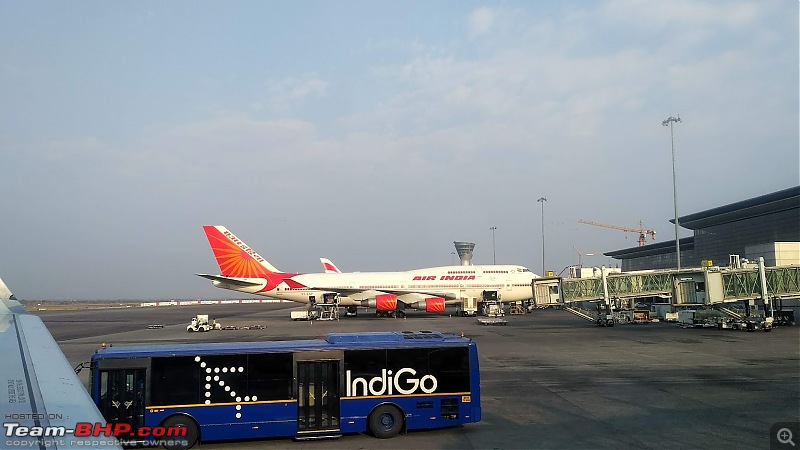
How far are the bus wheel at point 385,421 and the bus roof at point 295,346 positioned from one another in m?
1.53

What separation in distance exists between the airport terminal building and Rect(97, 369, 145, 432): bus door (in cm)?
5342

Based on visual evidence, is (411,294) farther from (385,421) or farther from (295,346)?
(295,346)

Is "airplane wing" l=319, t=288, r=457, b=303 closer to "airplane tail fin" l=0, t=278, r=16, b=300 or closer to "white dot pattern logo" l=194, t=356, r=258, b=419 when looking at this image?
"airplane tail fin" l=0, t=278, r=16, b=300

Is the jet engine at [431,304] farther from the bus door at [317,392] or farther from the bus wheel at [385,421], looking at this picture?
the bus door at [317,392]

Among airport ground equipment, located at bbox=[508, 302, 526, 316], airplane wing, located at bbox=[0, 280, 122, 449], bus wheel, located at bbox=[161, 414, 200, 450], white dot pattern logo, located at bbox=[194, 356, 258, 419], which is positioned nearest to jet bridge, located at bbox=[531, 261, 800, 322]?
airport ground equipment, located at bbox=[508, 302, 526, 316]

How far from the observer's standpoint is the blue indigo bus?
488 inches

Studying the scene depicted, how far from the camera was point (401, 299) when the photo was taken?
57469 millimetres

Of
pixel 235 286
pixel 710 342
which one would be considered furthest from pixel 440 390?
pixel 235 286

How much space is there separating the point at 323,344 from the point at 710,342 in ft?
87.5

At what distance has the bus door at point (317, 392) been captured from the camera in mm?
12898

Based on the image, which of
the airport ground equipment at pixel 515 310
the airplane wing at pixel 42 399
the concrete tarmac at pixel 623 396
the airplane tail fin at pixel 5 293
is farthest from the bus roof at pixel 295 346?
the airport ground equipment at pixel 515 310

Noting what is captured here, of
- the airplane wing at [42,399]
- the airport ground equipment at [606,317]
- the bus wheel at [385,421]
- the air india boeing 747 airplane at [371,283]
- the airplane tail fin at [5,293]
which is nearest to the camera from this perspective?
the airplane wing at [42,399]

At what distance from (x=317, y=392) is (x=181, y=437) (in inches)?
125

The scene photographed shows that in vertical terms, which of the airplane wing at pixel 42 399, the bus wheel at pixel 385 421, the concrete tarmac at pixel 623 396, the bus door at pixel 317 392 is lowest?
the concrete tarmac at pixel 623 396
